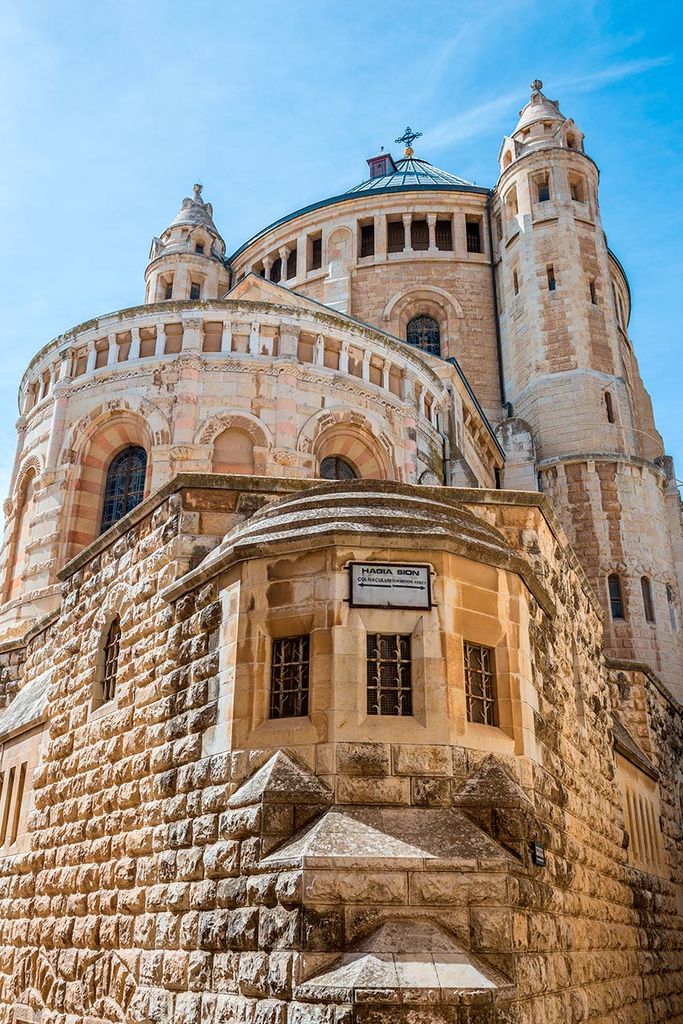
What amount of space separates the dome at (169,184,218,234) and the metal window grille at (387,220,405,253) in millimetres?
7335

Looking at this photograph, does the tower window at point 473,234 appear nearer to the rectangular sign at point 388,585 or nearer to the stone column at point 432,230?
the stone column at point 432,230

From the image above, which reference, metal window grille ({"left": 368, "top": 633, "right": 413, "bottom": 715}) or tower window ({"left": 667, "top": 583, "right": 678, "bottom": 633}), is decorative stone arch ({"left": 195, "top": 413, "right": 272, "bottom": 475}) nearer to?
metal window grille ({"left": 368, "top": 633, "right": 413, "bottom": 715})

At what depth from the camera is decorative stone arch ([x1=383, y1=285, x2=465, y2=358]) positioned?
3694cm

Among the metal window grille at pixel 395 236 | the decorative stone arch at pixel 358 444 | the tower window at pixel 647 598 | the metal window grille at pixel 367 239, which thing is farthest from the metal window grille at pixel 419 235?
→ the decorative stone arch at pixel 358 444

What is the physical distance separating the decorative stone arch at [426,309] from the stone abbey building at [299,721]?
14.7 meters

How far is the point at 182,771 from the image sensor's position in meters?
9.02

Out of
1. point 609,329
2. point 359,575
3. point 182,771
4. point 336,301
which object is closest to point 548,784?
point 359,575

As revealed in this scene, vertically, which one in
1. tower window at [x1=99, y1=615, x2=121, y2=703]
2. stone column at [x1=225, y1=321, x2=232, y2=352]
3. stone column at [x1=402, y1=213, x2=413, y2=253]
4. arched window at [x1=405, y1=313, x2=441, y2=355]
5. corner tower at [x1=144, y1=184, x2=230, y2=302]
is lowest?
tower window at [x1=99, y1=615, x2=121, y2=703]

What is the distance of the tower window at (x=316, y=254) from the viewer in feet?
130

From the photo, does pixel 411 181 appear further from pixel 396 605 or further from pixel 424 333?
pixel 396 605

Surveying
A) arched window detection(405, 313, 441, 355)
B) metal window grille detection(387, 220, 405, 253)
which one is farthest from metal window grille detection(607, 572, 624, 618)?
metal window grille detection(387, 220, 405, 253)

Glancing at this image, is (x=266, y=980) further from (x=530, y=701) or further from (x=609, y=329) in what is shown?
(x=609, y=329)

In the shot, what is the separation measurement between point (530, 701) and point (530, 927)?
207 centimetres

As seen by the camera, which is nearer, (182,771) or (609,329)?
(182,771)
